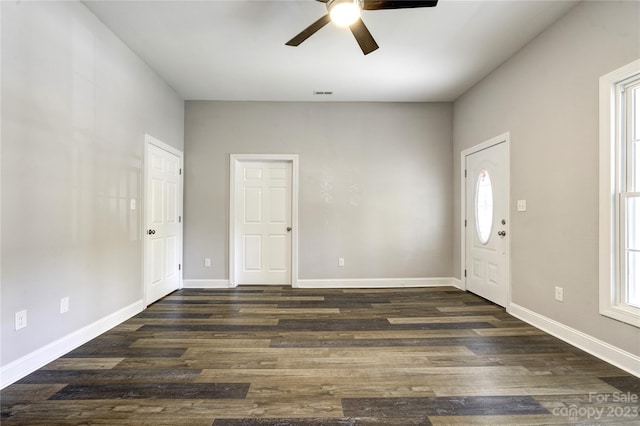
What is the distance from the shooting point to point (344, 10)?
1.94 meters

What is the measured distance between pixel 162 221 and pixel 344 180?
2627mm

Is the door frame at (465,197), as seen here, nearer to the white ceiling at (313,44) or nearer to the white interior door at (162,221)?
the white ceiling at (313,44)

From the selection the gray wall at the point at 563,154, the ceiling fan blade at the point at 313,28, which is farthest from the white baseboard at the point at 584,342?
the ceiling fan blade at the point at 313,28

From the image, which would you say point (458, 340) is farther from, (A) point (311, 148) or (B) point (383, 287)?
(A) point (311, 148)

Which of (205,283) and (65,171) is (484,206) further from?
(65,171)

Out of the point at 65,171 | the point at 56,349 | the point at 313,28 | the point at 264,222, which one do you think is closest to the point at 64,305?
the point at 56,349

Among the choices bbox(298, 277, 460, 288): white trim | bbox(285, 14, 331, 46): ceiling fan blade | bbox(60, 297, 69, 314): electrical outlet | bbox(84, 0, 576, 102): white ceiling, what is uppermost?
bbox(84, 0, 576, 102): white ceiling

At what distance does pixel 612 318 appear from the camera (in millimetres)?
2074

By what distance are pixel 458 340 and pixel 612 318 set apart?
108 centimetres

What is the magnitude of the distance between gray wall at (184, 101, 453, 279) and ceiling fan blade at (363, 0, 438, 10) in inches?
92.5

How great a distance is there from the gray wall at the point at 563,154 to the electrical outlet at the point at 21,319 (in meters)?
4.17

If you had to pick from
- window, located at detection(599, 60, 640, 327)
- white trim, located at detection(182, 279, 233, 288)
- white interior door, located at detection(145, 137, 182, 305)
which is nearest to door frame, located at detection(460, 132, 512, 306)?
window, located at detection(599, 60, 640, 327)

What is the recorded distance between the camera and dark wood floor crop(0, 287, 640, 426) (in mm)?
1557

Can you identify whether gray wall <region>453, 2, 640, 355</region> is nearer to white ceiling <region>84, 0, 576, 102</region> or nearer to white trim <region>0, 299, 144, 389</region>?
white ceiling <region>84, 0, 576, 102</region>
